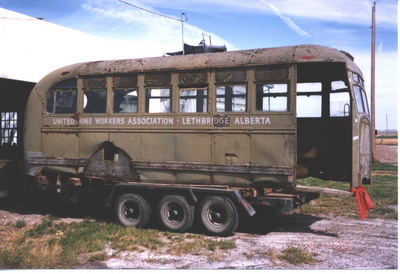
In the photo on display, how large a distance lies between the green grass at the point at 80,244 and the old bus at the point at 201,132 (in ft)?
2.06

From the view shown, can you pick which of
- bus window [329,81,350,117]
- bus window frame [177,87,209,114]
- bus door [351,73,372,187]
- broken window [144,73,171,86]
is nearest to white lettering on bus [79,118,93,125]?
broken window [144,73,171,86]

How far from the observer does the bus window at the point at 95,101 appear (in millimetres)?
9625

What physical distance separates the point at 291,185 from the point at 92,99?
189 inches

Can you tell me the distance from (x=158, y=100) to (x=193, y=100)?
0.81 meters

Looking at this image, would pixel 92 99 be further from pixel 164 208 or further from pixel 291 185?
pixel 291 185

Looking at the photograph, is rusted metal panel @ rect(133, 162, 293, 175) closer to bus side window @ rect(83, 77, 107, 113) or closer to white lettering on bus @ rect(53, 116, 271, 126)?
white lettering on bus @ rect(53, 116, 271, 126)

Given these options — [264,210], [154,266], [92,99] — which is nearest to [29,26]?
[92,99]

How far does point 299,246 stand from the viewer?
755cm

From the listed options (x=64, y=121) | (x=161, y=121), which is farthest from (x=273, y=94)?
(x=64, y=121)

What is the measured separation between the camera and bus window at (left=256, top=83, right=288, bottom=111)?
8109 mm

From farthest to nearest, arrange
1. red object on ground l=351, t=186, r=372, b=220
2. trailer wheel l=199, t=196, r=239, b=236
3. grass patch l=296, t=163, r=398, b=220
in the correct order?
grass patch l=296, t=163, r=398, b=220, trailer wheel l=199, t=196, r=239, b=236, red object on ground l=351, t=186, r=372, b=220

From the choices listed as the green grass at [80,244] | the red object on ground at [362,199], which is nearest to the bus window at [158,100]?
the green grass at [80,244]

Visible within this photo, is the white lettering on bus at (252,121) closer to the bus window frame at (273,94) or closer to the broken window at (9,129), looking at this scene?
the bus window frame at (273,94)

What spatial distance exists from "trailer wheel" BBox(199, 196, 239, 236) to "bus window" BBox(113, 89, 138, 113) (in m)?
2.59
